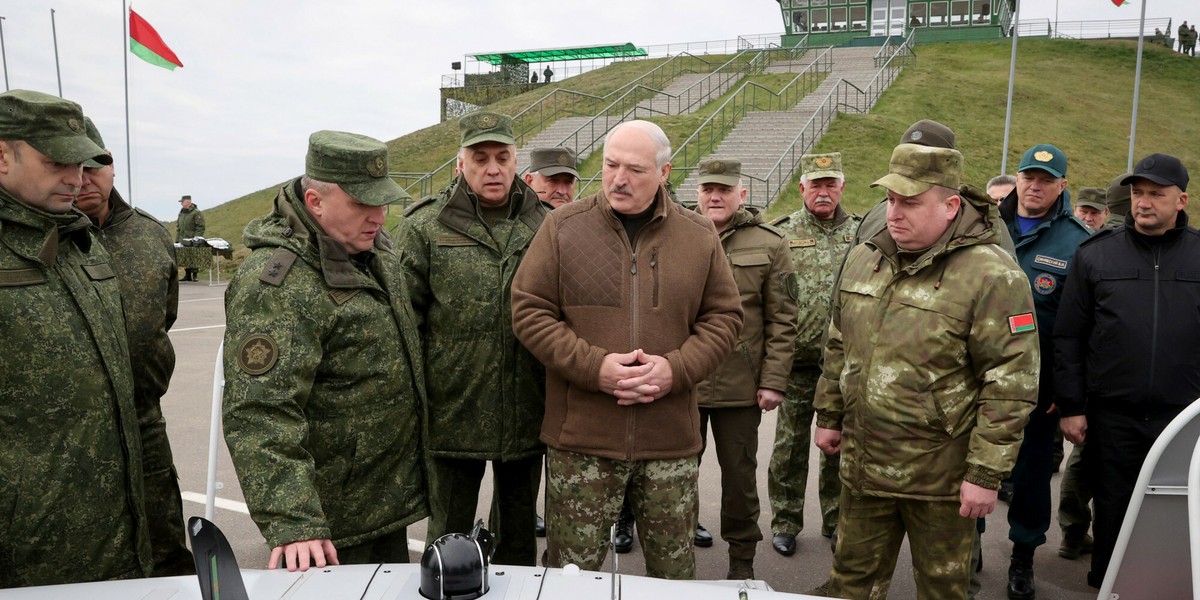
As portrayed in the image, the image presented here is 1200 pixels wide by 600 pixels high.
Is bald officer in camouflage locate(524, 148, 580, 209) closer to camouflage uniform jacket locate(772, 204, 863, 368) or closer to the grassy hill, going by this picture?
camouflage uniform jacket locate(772, 204, 863, 368)

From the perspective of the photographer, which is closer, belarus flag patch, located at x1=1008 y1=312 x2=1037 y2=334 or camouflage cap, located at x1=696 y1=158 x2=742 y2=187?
belarus flag patch, located at x1=1008 y1=312 x2=1037 y2=334

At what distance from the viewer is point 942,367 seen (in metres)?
2.83

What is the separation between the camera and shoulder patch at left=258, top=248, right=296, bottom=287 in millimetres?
2314

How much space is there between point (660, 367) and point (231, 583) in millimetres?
1509

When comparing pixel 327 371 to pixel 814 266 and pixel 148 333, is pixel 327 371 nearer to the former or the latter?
pixel 148 333

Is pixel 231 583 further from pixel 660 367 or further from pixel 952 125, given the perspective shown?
pixel 952 125

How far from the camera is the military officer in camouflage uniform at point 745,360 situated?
4.03 m

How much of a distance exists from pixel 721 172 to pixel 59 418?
3.08m

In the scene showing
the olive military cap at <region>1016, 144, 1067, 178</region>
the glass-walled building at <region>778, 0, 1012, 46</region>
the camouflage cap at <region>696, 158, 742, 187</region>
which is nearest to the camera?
the olive military cap at <region>1016, 144, 1067, 178</region>

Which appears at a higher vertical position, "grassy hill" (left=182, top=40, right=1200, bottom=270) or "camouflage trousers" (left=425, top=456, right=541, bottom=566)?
"grassy hill" (left=182, top=40, right=1200, bottom=270)

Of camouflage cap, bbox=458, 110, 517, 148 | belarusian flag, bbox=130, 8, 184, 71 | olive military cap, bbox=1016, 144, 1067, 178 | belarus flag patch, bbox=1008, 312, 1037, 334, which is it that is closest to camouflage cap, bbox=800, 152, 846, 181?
olive military cap, bbox=1016, 144, 1067, 178

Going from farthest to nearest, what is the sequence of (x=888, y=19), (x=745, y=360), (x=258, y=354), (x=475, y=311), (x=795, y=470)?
(x=888, y=19), (x=795, y=470), (x=745, y=360), (x=475, y=311), (x=258, y=354)

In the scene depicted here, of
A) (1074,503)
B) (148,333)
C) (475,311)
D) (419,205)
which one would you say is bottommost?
(1074,503)

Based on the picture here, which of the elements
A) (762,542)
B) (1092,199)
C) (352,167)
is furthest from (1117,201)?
(352,167)
